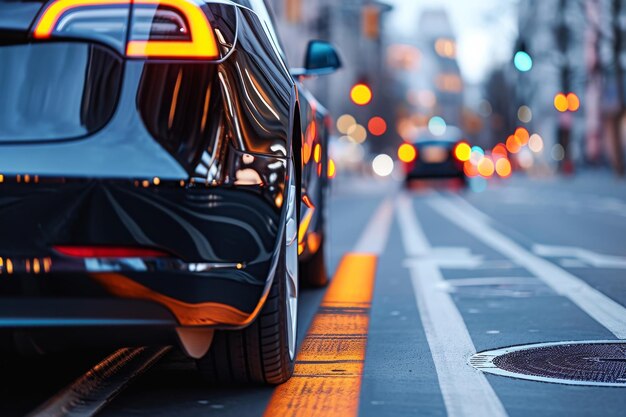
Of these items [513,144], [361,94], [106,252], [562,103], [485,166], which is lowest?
[513,144]

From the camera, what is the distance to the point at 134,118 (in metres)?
4.31

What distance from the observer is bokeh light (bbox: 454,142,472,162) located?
4034 cm

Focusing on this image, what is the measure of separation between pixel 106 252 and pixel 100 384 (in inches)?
46.8

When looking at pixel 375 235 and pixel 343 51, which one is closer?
pixel 375 235

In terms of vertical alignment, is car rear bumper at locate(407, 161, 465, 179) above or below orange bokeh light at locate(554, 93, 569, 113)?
above

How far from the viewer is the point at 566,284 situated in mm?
9508

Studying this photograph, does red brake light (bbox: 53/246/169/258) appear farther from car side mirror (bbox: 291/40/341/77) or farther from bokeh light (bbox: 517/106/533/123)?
bokeh light (bbox: 517/106/533/123)

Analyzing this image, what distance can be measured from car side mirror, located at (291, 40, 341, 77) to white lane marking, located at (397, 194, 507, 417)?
4.85 ft

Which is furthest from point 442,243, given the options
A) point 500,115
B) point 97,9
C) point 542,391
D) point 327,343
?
point 500,115

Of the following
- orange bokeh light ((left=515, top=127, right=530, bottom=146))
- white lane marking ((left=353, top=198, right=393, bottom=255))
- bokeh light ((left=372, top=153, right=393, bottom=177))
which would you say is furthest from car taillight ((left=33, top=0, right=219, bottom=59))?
orange bokeh light ((left=515, top=127, right=530, bottom=146))

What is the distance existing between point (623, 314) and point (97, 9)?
13.8ft

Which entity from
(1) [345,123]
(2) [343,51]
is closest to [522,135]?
(1) [345,123]

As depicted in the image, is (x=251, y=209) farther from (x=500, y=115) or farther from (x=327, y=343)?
(x=500, y=115)

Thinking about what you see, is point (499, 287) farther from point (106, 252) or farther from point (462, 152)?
point (462, 152)
